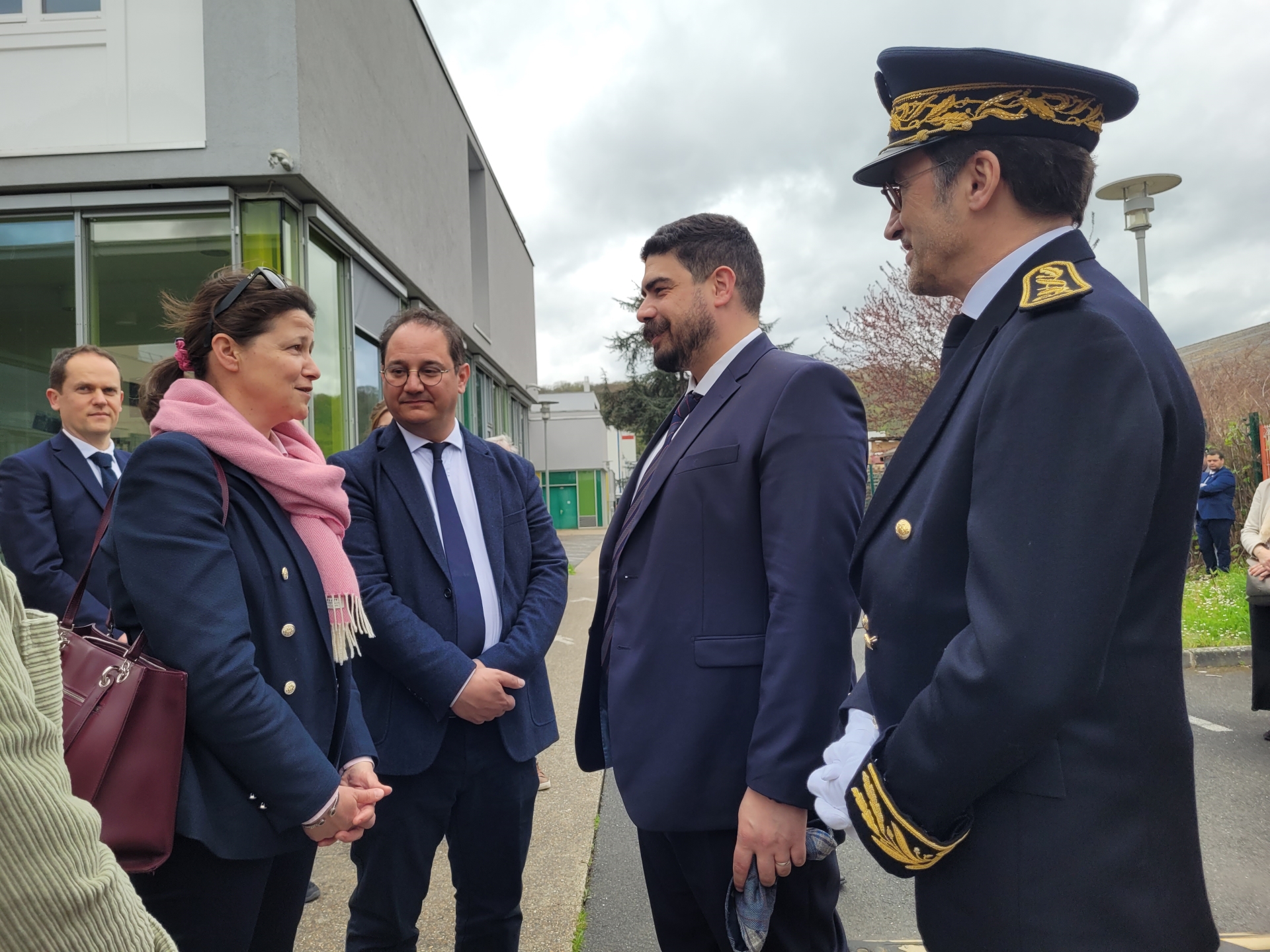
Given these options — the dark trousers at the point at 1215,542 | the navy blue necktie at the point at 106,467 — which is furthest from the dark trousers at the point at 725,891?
the dark trousers at the point at 1215,542

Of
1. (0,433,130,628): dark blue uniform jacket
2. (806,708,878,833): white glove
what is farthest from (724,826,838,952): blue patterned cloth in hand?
(0,433,130,628): dark blue uniform jacket

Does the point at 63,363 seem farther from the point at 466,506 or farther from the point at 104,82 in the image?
the point at 104,82

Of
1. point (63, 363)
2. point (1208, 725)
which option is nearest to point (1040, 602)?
point (63, 363)

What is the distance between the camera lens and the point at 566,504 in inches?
1633

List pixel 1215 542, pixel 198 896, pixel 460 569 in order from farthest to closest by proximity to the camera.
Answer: pixel 1215 542 < pixel 460 569 < pixel 198 896

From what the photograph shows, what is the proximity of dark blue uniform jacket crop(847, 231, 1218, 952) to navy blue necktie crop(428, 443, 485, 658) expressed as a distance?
5.11ft

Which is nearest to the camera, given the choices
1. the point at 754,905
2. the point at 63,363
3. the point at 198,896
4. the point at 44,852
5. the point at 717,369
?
the point at 44,852

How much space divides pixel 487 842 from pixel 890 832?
161cm

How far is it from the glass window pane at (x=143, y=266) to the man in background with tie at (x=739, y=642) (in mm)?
6659

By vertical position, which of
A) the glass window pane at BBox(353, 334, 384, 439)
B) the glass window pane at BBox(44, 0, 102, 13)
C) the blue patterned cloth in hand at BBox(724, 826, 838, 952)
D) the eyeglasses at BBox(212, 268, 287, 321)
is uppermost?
the glass window pane at BBox(44, 0, 102, 13)

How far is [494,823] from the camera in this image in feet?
8.39

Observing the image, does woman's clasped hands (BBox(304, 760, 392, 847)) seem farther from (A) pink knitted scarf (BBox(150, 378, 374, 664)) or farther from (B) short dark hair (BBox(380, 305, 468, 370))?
(B) short dark hair (BBox(380, 305, 468, 370))

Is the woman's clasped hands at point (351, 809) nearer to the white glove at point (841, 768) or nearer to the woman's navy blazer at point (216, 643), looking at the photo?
the woman's navy blazer at point (216, 643)

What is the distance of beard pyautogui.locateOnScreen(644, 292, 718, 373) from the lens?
234 cm
